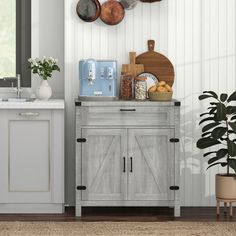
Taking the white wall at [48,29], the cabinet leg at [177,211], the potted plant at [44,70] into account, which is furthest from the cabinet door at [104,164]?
the white wall at [48,29]

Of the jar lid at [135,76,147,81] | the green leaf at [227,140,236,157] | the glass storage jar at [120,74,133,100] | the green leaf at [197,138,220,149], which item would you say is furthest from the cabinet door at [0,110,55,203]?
the green leaf at [227,140,236,157]

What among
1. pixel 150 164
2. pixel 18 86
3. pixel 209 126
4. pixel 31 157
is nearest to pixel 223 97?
pixel 209 126

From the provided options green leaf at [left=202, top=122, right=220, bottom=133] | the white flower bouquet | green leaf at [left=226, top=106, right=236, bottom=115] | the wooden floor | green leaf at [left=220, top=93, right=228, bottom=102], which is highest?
the white flower bouquet

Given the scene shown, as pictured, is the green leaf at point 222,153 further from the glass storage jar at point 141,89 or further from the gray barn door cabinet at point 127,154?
the glass storage jar at point 141,89

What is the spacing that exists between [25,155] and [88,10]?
127 centimetres

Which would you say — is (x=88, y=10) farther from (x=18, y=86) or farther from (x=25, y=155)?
(x=25, y=155)

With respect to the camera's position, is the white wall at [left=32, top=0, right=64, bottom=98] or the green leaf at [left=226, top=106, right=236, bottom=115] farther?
the white wall at [left=32, top=0, right=64, bottom=98]

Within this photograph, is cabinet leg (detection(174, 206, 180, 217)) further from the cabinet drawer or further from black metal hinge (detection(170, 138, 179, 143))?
the cabinet drawer

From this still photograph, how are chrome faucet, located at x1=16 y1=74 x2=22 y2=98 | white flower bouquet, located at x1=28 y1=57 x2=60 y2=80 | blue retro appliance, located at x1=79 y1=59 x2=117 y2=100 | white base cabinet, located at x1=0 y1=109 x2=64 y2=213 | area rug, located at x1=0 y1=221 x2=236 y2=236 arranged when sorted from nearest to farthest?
area rug, located at x1=0 y1=221 x2=236 y2=236
white base cabinet, located at x1=0 y1=109 x2=64 y2=213
blue retro appliance, located at x1=79 y1=59 x2=117 y2=100
white flower bouquet, located at x1=28 y1=57 x2=60 y2=80
chrome faucet, located at x1=16 y1=74 x2=22 y2=98

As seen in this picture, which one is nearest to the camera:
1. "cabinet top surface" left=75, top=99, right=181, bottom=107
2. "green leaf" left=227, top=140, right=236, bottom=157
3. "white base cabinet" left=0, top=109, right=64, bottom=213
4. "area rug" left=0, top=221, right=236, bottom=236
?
"area rug" left=0, top=221, right=236, bottom=236

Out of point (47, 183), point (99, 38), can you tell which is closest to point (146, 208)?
point (47, 183)

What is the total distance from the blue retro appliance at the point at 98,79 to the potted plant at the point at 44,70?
9.5 inches

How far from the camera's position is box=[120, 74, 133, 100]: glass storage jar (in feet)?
21.0

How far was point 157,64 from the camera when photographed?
21.5ft
